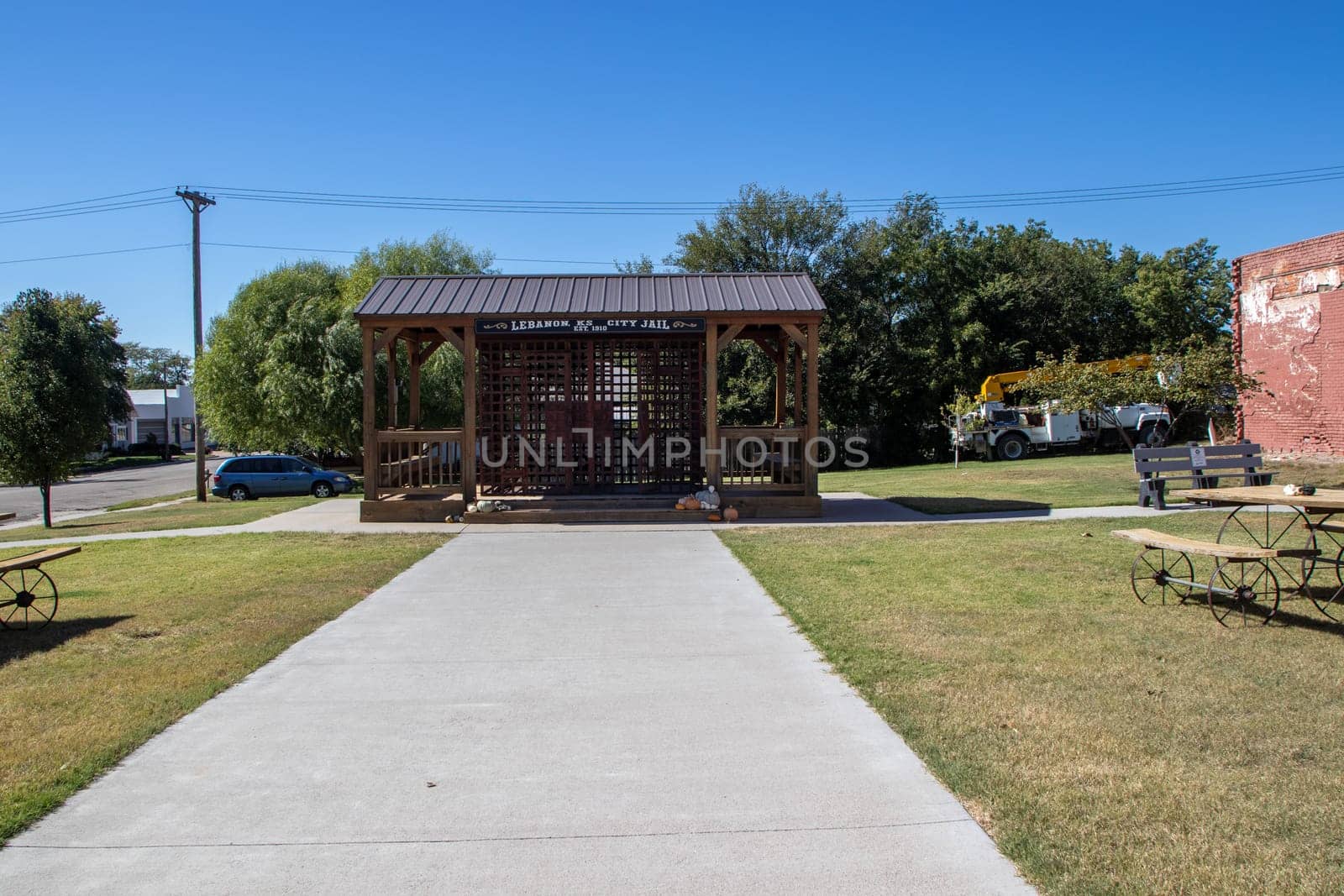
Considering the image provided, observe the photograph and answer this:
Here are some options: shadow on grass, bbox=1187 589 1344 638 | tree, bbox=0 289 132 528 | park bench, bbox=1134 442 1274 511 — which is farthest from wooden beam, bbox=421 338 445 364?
shadow on grass, bbox=1187 589 1344 638

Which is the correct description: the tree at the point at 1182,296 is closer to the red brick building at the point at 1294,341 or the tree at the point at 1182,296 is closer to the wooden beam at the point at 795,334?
the red brick building at the point at 1294,341

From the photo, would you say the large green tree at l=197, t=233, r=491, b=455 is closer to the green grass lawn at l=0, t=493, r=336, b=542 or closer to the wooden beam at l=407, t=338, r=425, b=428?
the green grass lawn at l=0, t=493, r=336, b=542

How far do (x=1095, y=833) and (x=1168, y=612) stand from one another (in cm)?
469

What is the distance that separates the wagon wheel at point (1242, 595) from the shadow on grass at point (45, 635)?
9017 millimetres

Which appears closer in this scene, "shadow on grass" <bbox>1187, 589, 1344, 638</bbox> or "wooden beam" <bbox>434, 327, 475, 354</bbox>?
"shadow on grass" <bbox>1187, 589, 1344, 638</bbox>

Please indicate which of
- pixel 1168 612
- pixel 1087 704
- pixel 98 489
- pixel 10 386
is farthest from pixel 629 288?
pixel 98 489

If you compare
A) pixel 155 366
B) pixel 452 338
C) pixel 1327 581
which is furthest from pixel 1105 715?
pixel 155 366

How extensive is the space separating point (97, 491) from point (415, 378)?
985 inches

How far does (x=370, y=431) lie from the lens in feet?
→ 52.6

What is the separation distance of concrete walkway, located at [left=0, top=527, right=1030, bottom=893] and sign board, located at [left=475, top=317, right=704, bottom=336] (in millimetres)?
8765

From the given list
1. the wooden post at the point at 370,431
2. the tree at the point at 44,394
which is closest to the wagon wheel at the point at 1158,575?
the wooden post at the point at 370,431

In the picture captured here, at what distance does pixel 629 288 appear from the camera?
1689 cm

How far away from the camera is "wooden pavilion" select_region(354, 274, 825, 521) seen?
15945 mm

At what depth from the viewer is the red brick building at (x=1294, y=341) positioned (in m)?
19.2
